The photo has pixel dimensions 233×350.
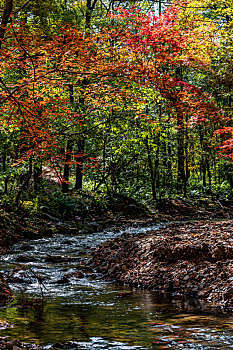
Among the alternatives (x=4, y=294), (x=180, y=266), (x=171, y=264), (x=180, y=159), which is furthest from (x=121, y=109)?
(x=4, y=294)

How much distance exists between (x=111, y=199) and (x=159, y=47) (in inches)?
307

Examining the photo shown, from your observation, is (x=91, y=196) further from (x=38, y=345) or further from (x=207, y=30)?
(x=38, y=345)

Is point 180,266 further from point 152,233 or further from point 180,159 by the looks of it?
point 180,159

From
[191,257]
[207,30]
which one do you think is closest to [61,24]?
[207,30]

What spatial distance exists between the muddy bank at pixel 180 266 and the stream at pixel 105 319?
28 cm

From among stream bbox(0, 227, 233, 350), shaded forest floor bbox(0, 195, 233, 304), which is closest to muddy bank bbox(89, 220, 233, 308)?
shaded forest floor bbox(0, 195, 233, 304)

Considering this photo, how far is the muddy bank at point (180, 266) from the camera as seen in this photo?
3.93 m

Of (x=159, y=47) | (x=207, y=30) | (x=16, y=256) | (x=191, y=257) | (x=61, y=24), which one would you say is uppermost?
(x=207, y=30)

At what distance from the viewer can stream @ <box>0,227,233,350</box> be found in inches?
87.4

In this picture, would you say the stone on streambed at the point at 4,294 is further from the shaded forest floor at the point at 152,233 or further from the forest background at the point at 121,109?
the forest background at the point at 121,109

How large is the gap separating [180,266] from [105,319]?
2.04 metres

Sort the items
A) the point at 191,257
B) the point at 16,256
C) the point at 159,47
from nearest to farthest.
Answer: the point at 191,257 < the point at 16,256 < the point at 159,47

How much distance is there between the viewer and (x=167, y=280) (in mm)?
4418

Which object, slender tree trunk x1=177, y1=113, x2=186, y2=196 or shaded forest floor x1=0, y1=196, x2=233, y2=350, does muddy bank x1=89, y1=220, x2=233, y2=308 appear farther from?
slender tree trunk x1=177, y1=113, x2=186, y2=196
